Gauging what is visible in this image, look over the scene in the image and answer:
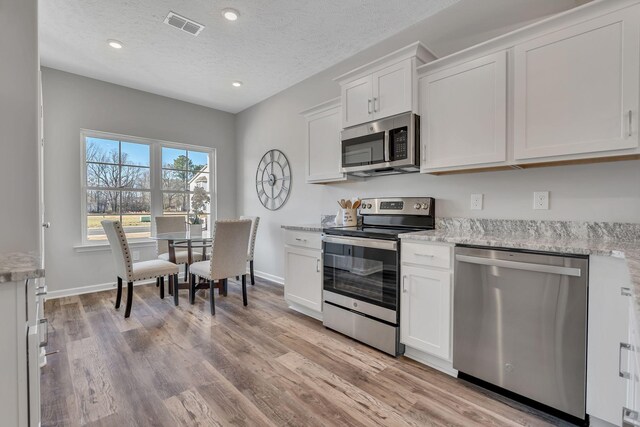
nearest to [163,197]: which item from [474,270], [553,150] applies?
[474,270]

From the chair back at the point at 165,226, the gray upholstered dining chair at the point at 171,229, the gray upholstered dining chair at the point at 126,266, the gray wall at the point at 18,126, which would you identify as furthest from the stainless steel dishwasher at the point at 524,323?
the chair back at the point at 165,226

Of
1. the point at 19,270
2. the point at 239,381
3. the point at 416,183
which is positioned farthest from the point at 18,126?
the point at 416,183

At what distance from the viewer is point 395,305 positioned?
87.7 inches

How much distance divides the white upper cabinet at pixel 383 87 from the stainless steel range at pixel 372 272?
2.61 ft

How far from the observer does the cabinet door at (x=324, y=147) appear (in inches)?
120

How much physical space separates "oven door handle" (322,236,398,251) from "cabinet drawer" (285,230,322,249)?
0.33 ft

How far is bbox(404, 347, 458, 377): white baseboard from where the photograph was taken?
6.59ft

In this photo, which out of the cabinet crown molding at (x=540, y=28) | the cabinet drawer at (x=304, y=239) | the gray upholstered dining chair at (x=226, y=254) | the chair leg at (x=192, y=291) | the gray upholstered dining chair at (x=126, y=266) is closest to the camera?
the cabinet crown molding at (x=540, y=28)

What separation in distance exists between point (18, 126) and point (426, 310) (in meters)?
2.55

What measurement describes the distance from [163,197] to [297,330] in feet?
10.2

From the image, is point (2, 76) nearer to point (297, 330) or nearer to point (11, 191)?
point (11, 191)

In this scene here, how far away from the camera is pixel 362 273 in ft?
8.05

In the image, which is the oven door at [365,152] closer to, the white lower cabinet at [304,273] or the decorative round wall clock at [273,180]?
the white lower cabinet at [304,273]

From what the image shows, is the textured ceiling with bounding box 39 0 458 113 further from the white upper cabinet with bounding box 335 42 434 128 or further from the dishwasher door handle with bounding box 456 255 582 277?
the dishwasher door handle with bounding box 456 255 582 277
